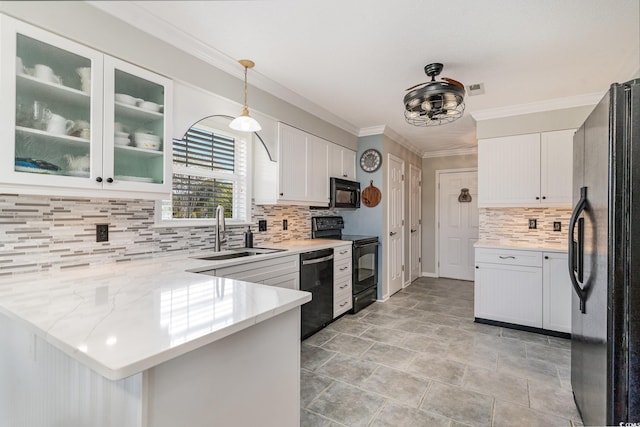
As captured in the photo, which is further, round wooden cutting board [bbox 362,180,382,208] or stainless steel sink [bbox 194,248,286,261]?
round wooden cutting board [bbox 362,180,382,208]

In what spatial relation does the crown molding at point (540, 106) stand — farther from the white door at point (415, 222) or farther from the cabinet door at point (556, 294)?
the white door at point (415, 222)

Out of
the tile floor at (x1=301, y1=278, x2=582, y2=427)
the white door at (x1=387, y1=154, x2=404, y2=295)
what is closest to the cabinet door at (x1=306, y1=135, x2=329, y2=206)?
the white door at (x1=387, y1=154, x2=404, y2=295)

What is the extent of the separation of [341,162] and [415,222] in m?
2.14

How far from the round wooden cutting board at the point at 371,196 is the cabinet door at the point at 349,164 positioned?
25 cm

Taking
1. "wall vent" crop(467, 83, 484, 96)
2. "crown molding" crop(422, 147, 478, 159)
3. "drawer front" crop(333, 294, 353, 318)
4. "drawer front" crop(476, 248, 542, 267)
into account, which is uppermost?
"wall vent" crop(467, 83, 484, 96)

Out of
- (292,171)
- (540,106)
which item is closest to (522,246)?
(540,106)

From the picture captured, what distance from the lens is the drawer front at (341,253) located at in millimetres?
3178

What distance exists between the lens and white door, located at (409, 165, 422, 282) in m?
5.02

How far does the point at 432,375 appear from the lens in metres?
2.16

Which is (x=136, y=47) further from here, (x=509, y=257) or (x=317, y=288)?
(x=509, y=257)

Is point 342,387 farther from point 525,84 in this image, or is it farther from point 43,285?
point 525,84

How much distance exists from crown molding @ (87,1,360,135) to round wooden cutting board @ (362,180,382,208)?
76 cm

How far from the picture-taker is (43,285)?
134cm

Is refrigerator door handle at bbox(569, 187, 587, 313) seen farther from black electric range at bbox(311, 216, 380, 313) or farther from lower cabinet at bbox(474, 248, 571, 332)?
black electric range at bbox(311, 216, 380, 313)
